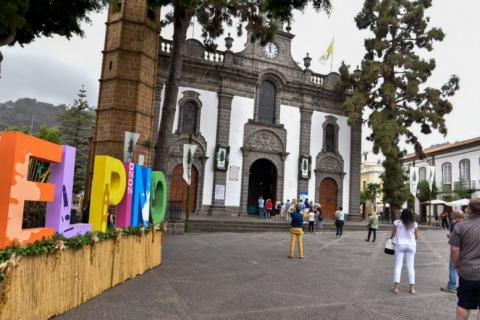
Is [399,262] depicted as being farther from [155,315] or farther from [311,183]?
[311,183]

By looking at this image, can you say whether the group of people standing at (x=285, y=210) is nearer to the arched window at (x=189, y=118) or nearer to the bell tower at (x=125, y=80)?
the arched window at (x=189, y=118)

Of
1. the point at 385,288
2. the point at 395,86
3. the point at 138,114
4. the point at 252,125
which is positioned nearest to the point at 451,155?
the point at 395,86

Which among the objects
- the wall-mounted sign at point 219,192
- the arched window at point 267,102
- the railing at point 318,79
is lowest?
the wall-mounted sign at point 219,192

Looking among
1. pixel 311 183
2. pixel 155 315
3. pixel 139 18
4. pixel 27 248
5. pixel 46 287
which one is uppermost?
pixel 139 18

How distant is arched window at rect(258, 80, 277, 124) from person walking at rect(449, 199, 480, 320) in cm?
2214

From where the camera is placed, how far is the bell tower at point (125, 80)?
53.9 ft

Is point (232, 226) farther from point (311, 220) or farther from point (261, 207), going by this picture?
point (261, 207)

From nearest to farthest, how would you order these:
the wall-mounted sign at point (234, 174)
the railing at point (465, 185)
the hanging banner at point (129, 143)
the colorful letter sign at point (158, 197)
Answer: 1. the colorful letter sign at point (158, 197)
2. the hanging banner at point (129, 143)
3. the wall-mounted sign at point (234, 174)
4. the railing at point (465, 185)

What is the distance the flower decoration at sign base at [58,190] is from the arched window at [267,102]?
18.1 meters

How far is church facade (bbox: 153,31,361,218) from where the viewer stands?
79.6ft

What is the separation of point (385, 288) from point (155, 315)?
14.8 ft

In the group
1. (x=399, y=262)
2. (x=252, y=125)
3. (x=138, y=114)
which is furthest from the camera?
(x=252, y=125)

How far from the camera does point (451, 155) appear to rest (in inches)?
1658

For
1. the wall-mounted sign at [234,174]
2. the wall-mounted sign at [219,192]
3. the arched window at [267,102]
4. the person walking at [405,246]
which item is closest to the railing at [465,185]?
the arched window at [267,102]
